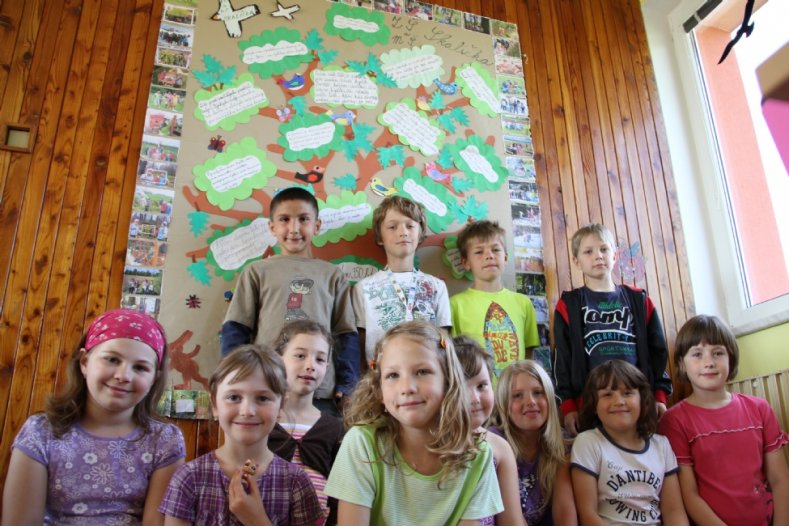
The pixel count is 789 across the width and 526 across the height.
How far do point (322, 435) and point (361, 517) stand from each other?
18.9 inches

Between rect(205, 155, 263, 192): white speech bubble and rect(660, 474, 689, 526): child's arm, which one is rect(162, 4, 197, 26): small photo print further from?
rect(660, 474, 689, 526): child's arm

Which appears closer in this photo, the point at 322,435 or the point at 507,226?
the point at 322,435

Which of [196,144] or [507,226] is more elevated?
[196,144]

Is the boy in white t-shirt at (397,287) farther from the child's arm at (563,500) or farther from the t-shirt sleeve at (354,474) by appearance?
the t-shirt sleeve at (354,474)

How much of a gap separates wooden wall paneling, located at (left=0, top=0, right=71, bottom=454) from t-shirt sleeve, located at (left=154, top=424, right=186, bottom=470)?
75 cm

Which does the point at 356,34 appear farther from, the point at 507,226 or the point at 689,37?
the point at 689,37

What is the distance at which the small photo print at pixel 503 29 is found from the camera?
3.19 metres

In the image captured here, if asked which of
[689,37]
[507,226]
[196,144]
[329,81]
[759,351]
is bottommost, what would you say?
[759,351]

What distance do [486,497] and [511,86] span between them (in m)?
2.22

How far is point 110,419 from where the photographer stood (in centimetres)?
161

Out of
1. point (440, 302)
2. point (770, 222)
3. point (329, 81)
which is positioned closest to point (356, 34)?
point (329, 81)

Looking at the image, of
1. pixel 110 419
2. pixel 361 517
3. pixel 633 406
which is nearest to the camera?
pixel 361 517

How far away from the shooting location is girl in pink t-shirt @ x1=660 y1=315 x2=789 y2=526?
2.10m

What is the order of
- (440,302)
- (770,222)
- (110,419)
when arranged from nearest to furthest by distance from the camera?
(110,419), (440,302), (770,222)
